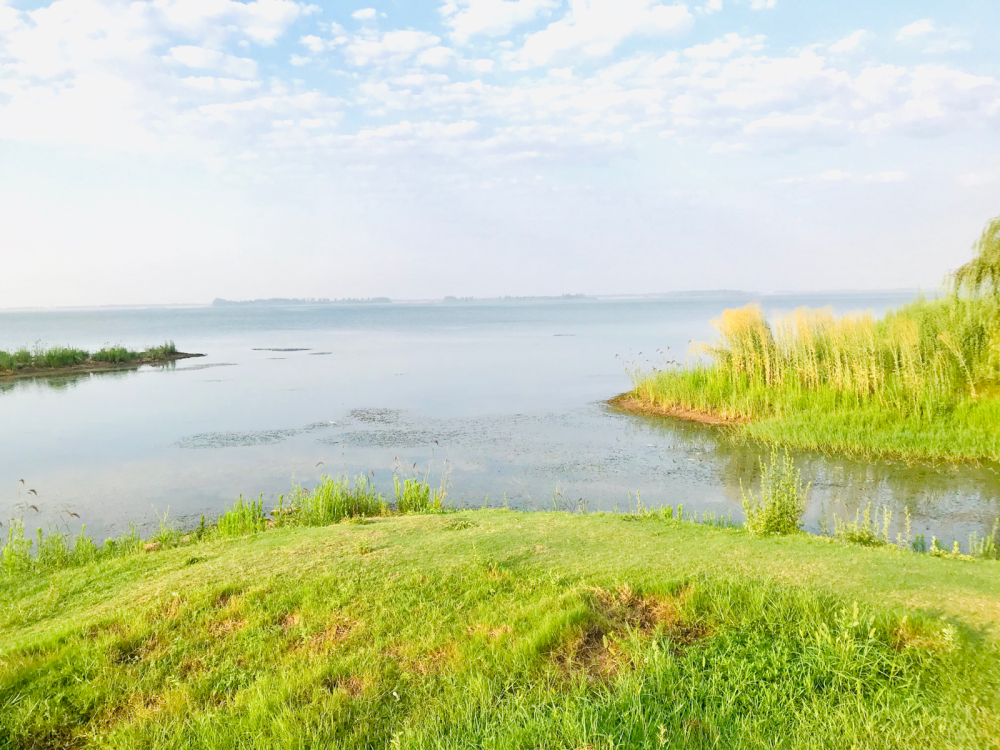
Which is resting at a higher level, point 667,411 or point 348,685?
point 348,685

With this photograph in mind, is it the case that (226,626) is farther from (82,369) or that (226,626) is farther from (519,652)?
(82,369)

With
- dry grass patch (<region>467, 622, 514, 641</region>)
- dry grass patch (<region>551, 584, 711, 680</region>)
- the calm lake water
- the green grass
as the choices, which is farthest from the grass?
dry grass patch (<region>551, 584, 711, 680</region>)

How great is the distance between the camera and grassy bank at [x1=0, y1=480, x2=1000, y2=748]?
3.06 m

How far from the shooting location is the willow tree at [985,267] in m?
12.3

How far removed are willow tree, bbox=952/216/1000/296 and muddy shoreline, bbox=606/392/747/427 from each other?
224 inches

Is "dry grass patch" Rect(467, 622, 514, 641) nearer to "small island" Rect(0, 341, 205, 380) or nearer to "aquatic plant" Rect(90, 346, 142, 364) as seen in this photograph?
"small island" Rect(0, 341, 205, 380)

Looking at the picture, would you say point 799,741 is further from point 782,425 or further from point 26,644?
point 782,425

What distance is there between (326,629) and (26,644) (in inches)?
74.7

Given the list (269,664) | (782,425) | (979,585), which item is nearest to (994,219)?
(782,425)

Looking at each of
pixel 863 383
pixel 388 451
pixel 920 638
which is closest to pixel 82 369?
pixel 388 451

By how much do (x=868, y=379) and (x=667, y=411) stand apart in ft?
17.9

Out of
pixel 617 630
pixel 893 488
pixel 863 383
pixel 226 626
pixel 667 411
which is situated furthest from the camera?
pixel 667 411

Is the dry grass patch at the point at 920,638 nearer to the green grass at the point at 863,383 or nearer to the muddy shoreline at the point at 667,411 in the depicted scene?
the green grass at the point at 863,383

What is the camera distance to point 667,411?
742 inches
